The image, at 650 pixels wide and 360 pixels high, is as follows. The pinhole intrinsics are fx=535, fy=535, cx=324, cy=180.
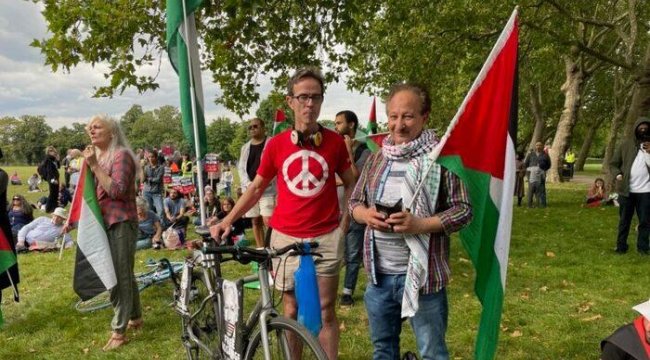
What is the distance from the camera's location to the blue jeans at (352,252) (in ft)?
18.2

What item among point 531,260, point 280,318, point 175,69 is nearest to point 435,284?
point 280,318

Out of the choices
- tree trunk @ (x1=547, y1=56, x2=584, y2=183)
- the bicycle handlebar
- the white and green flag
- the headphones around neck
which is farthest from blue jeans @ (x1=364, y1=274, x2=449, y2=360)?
tree trunk @ (x1=547, y1=56, x2=584, y2=183)

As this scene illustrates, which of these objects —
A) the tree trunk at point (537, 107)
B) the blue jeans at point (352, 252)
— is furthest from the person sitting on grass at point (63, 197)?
the tree trunk at point (537, 107)

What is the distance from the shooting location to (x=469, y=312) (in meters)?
5.41

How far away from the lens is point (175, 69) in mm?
4277

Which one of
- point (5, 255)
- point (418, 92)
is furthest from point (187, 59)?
point (5, 255)

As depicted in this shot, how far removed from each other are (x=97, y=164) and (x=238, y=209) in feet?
5.37

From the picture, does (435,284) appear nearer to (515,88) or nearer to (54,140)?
(515,88)

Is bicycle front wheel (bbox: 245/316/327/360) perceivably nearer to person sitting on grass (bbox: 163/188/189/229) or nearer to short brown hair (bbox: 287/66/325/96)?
short brown hair (bbox: 287/66/325/96)

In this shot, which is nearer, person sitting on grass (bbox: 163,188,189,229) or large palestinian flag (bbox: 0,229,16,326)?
large palestinian flag (bbox: 0,229,16,326)

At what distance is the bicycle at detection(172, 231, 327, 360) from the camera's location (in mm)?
2574

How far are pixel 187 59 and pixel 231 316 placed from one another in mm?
2121

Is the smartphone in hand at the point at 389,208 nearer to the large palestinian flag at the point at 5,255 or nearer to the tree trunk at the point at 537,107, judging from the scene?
the large palestinian flag at the point at 5,255

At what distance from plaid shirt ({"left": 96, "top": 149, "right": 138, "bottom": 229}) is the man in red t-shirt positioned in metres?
1.54
